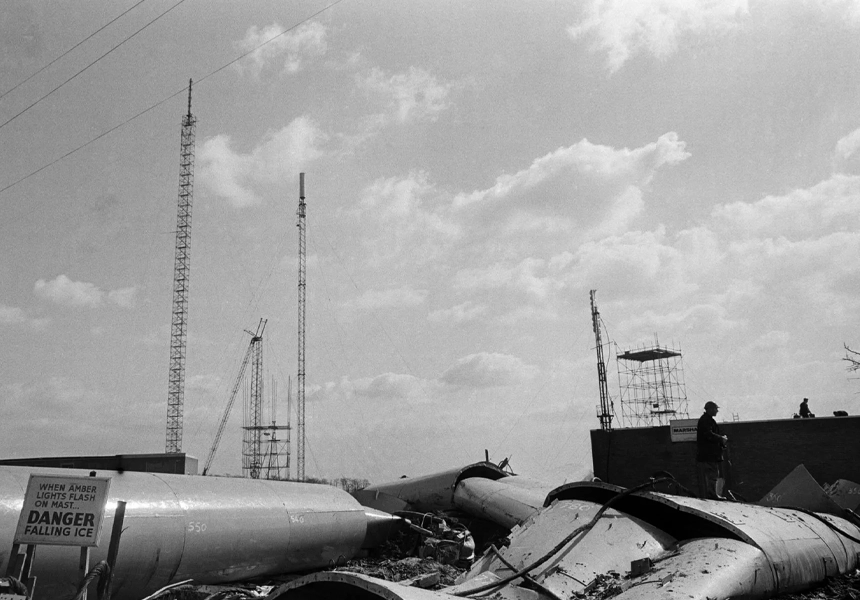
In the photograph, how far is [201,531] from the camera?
889cm

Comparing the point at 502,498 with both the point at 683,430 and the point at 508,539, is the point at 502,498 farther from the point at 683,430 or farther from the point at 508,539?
the point at 508,539

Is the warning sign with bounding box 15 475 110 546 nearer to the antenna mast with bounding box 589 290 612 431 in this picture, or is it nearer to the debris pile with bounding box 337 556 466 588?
the debris pile with bounding box 337 556 466 588

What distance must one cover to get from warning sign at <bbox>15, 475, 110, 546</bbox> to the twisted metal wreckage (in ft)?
5.26

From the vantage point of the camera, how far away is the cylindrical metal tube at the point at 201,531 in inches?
299

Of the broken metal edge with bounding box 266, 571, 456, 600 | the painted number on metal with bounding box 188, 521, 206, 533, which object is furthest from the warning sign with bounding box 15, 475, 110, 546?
the painted number on metal with bounding box 188, 521, 206, 533

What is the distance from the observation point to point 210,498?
9406 millimetres

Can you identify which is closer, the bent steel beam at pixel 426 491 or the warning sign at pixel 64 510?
the warning sign at pixel 64 510

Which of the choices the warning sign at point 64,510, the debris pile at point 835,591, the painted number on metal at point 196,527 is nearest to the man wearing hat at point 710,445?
the debris pile at point 835,591

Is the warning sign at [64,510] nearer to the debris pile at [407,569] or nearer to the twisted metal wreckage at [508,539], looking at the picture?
the twisted metal wreckage at [508,539]

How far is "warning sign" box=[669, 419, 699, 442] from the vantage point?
1745cm

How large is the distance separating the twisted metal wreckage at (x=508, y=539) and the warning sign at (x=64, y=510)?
160 cm

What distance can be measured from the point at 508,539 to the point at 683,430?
12913 mm

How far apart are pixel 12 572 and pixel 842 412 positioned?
1604 cm

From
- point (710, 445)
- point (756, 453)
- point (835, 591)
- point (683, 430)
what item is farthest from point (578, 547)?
point (683, 430)
